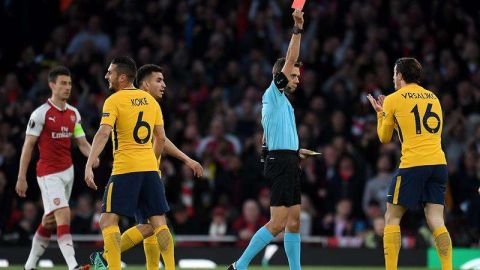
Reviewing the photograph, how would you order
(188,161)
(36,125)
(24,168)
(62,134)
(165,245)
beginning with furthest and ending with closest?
(62,134)
(36,125)
(24,168)
(188,161)
(165,245)

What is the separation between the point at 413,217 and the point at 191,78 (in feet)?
16.3

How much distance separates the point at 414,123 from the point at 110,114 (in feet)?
9.74

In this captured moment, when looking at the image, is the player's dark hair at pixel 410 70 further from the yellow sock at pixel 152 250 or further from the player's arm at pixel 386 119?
the yellow sock at pixel 152 250

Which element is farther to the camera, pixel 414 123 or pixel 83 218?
pixel 83 218

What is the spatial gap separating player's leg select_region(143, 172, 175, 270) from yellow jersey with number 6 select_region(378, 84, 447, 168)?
2.29 meters

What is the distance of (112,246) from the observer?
33.9ft

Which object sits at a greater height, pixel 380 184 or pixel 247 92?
pixel 247 92

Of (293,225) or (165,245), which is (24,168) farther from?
(293,225)

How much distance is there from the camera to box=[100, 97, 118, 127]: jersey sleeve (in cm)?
1029

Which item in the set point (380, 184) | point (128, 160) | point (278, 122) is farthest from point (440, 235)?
point (380, 184)

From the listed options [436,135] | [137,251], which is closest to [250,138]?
[137,251]

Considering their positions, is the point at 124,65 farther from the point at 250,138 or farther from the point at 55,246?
the point at 250,138

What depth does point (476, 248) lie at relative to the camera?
15.8m

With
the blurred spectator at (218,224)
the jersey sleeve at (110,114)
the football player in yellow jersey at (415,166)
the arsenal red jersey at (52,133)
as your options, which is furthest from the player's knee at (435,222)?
the blurred spectator at (218,224)
